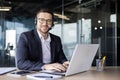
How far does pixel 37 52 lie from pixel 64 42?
520 cm

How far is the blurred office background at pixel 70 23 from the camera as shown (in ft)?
24.1

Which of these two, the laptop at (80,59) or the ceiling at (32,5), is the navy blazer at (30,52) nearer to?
the laptop at (80,59)

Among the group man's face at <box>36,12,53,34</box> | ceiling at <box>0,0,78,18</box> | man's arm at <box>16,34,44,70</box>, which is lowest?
man's arm at <box>16,34,44,70</box>

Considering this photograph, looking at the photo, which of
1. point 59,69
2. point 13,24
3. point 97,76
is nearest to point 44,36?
point 59,69

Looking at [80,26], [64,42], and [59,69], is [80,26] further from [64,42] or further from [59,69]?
[59,69]

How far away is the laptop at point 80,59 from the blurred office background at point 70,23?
5182 millimetres

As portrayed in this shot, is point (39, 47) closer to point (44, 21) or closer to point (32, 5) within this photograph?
point (44, 21)

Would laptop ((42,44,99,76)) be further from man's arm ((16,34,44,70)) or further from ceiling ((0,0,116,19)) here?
ceiling ((0,0,116,19))

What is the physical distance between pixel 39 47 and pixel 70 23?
5.18 m

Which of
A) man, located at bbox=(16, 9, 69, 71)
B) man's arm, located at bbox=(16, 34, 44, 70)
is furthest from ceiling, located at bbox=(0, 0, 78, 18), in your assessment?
man's arm, located at bbox=(16, 34, 44, 70)

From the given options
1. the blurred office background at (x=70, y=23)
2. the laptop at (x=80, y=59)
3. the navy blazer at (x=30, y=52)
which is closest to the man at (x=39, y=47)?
the navy blazer at (x=30, y=52)

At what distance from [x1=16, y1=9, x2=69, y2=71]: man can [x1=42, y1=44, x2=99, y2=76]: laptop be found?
0.59 feet

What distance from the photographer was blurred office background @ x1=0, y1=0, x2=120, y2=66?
7.33m

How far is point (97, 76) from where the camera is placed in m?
1.98
